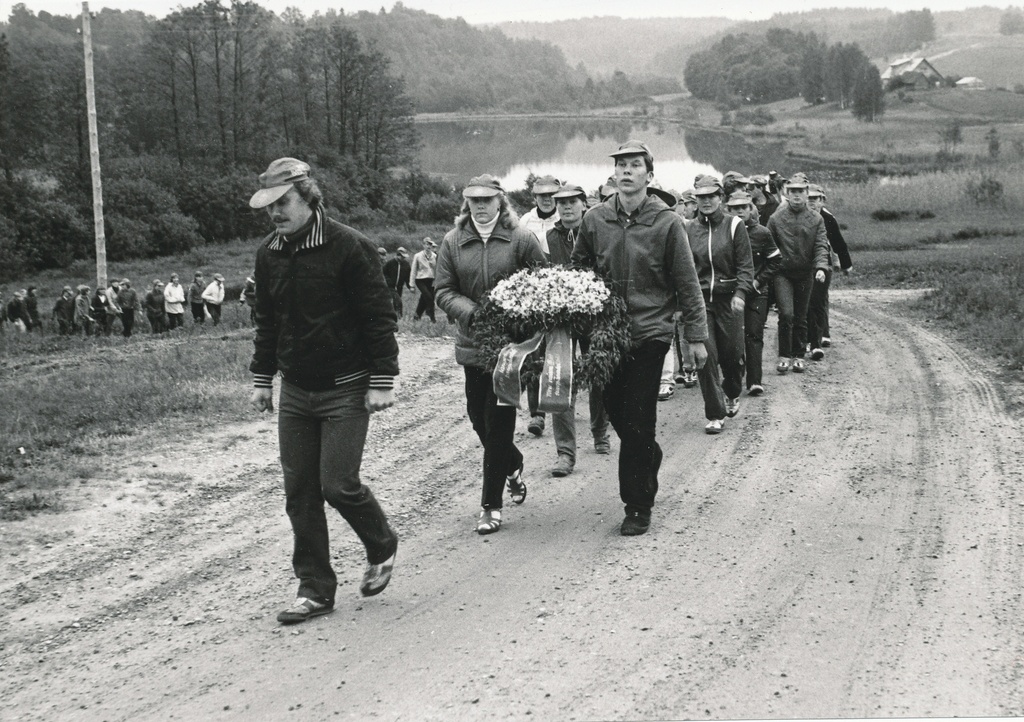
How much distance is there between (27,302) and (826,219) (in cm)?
2415

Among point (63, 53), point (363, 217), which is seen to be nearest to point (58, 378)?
point (363, 217)

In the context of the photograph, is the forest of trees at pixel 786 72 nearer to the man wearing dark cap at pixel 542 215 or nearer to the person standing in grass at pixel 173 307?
the person standing in grass at pixel 173 307

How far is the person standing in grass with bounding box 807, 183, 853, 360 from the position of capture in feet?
42.8

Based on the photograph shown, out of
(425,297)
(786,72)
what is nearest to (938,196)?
(425,297)

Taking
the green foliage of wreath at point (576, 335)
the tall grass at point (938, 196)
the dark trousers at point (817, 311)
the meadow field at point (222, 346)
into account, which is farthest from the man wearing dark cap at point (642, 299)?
the tall grass at point (938, 196)

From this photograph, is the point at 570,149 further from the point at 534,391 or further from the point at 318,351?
the point at 318,351

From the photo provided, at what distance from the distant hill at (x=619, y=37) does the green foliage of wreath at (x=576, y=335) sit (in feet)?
416

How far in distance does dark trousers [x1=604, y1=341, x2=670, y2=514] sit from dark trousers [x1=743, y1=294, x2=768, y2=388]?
4.48 meters

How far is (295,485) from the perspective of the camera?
18.3ft

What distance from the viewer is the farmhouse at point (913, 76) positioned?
7181 centimetres

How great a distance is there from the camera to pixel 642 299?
676 centimetres

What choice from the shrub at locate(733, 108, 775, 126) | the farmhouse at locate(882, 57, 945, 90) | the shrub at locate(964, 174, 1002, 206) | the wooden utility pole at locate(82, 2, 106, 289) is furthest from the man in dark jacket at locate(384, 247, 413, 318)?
the shrub at locate(733, 108, 775, 126)

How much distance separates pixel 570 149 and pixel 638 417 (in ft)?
189

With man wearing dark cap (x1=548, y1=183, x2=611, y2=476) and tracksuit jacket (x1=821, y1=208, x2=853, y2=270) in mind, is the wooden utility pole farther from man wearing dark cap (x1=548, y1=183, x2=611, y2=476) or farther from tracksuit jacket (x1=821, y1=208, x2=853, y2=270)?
man wearing dark cap (x1=548, y1=183, x2=611, y2=476)
